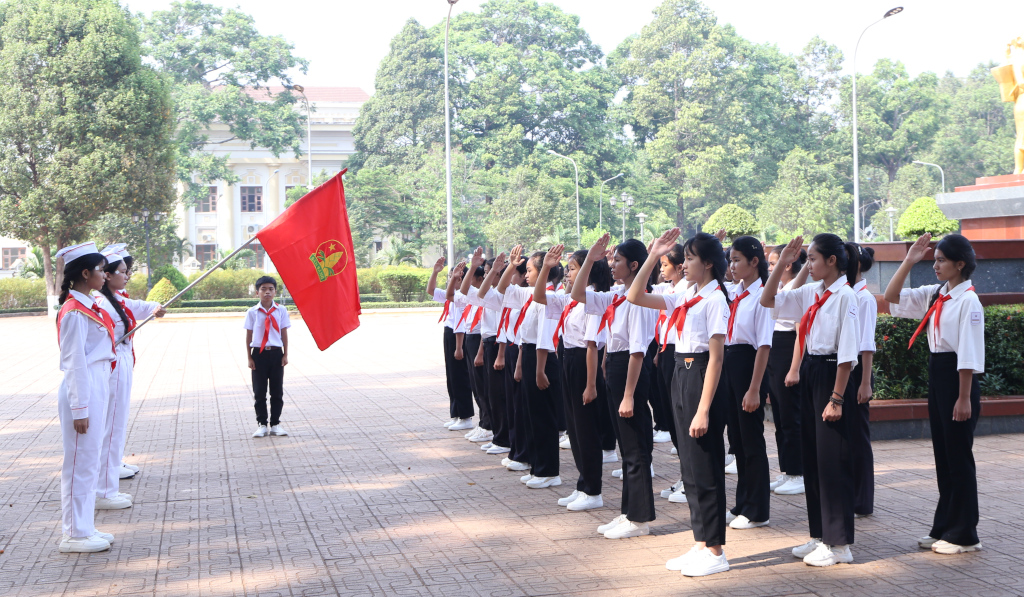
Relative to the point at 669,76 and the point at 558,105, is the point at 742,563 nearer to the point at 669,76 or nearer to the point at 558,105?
the point at 558,105

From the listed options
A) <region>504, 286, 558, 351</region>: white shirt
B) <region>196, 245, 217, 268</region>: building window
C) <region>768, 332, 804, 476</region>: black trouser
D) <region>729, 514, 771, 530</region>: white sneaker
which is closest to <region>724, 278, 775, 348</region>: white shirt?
<region>768, 332, 804, 476</region>: black trouser

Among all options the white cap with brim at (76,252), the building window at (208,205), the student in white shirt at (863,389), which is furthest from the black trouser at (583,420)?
the building window at (208,205)

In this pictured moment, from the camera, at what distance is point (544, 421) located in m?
6.33

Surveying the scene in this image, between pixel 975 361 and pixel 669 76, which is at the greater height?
pixel 669 76

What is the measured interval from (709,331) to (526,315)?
2588mm

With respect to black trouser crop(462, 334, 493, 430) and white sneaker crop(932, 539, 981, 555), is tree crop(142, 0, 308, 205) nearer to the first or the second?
black trouser crop(462, 334, 493, 430)

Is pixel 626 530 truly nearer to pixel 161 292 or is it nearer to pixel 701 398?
pixel 701 398

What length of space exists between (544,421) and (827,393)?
2.35 metres

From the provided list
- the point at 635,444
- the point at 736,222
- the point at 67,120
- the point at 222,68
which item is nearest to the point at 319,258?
the point at 635,444

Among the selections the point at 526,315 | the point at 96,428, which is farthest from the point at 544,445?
the point at 96,428

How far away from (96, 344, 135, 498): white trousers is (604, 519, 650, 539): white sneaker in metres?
3.31

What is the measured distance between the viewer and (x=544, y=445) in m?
6.31

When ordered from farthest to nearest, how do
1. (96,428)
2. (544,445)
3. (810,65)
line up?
(810,65), (544,445), (96,428)

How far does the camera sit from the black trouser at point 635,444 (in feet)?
16.3
